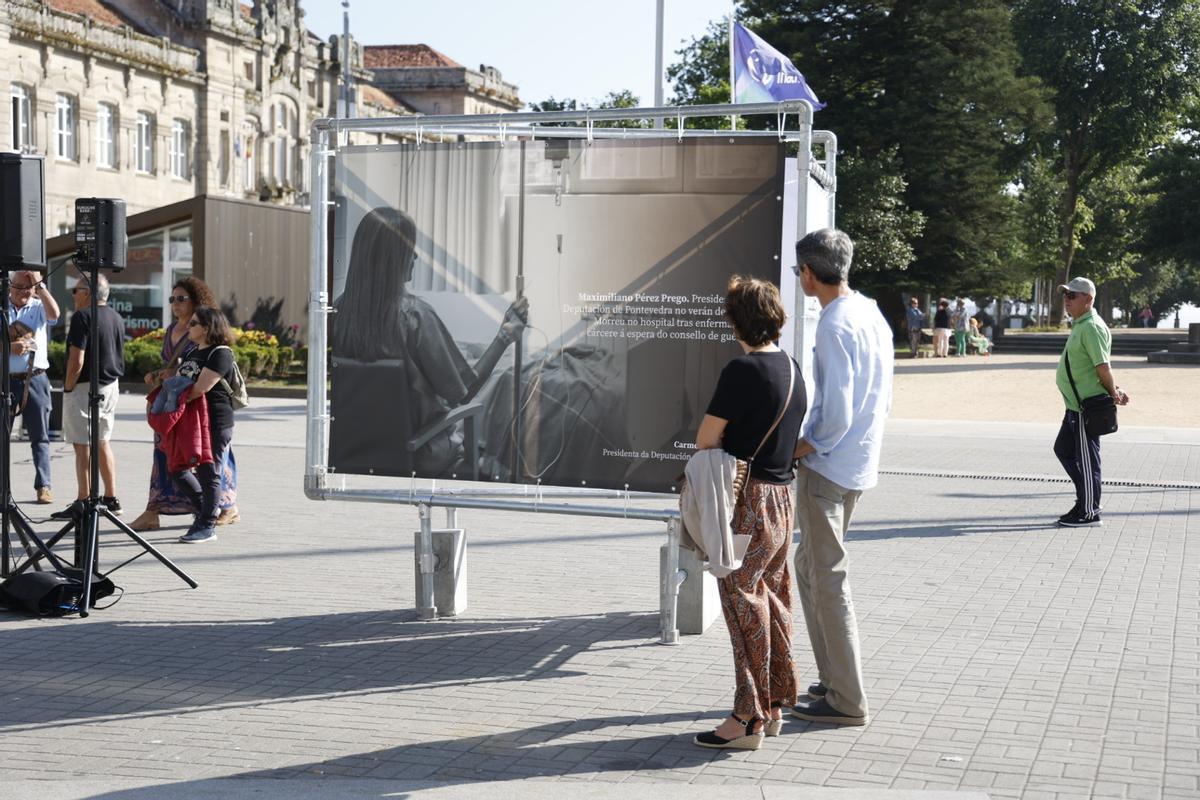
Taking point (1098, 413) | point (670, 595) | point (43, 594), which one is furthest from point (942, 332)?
point (43, 594)

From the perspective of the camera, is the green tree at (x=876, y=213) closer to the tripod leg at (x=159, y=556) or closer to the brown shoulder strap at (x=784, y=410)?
the tripod leg at (x=159, y=556)

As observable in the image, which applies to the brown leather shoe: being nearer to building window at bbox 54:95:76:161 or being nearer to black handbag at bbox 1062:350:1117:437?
black handbag at bbox 1062:350:1117:437

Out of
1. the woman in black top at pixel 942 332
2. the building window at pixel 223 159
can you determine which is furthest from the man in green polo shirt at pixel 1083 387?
the building window at pixel 223 159

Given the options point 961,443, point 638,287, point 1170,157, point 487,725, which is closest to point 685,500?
point 487,725

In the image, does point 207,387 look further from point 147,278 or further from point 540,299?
point 147,278

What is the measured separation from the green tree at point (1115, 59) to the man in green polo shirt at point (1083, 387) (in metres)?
51.7

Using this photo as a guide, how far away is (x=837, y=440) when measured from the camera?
5723mm

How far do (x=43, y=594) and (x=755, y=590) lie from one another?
4.16 meters

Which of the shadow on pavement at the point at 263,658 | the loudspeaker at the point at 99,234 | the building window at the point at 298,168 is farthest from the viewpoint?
the building window at the point at 298,168

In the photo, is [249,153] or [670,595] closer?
[670,595]

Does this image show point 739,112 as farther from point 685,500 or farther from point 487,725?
point 487,725

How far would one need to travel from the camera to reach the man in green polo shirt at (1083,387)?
1163cm

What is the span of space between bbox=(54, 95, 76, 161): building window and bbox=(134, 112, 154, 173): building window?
3685mm

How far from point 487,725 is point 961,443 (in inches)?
605
